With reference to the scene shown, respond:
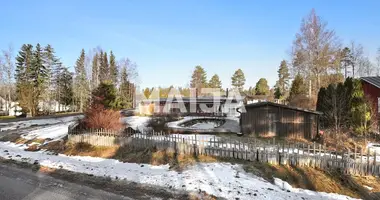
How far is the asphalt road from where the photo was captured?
7.01m

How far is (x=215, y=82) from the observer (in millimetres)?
77250

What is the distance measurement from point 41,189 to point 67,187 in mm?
790

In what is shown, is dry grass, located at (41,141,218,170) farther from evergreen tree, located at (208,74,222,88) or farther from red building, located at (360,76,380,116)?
evergreen tree, located at (208,74,222,88)

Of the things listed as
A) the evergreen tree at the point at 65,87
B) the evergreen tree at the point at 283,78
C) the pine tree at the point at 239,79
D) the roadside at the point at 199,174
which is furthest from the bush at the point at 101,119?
the pine tree at the point at 239,79

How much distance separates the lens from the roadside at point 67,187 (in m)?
7.04

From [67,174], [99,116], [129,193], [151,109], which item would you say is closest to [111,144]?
[99,116]

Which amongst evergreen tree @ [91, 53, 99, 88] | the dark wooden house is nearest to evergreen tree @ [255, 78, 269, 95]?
evergreen tree @ [91, 53, 99, 88]

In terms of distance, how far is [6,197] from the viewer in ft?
23.1

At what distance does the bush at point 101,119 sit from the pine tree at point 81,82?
3122 cm

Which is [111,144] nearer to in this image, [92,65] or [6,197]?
[6,197]

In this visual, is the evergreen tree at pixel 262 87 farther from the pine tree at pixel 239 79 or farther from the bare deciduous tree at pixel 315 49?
the bare deciduous tree at pixel 315 49

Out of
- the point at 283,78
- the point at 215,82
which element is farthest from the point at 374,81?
the point at 215,82

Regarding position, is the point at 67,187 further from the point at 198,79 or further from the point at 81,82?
the point at 198,79

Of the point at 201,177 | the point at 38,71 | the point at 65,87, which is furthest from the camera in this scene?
the point at 65,87
